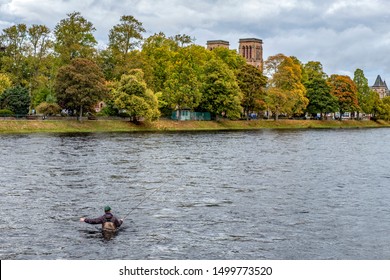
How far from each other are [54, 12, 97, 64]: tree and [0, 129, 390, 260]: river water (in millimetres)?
66054

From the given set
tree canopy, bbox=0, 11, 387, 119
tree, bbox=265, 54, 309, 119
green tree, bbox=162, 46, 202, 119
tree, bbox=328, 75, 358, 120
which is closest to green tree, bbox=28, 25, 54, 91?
tree canopy, bbox=0, 11, 387, 119

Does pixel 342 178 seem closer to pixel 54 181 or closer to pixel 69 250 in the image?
pixel 54 181

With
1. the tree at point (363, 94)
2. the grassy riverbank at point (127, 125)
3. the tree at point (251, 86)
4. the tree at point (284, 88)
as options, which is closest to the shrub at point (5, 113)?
the grassy riverbank at point (127, 125)

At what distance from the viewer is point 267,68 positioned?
533 ft

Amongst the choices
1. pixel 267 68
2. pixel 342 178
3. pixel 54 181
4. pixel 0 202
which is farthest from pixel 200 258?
pixel 267 68

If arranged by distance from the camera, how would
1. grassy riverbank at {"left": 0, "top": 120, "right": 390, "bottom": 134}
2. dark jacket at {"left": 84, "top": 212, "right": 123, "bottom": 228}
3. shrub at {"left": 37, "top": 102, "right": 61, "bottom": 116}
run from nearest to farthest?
dark jacket at {"left": 84, "top": 212, "right": 123, "bottom": 228}, grassy riverbank at {"left": 0, "top": 120, "right": 390, "bottom": 134}, shrub at {"left": 37, "top": 102, "right": 61, "bottom": 116}

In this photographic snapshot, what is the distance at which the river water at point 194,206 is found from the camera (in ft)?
77.2

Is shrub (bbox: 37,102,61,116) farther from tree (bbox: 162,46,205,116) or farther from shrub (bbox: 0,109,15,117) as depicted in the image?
tree (bbox: 162,46,205,116)

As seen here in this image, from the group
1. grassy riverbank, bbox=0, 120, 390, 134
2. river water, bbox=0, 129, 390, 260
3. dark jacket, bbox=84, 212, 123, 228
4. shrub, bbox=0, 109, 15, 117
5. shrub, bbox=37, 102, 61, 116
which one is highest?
shrub, bbox=37, 102, 61, 116

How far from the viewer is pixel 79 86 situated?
10906 centimetres

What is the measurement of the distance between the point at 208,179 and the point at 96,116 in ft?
259

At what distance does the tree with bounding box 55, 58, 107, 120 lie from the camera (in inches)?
4250

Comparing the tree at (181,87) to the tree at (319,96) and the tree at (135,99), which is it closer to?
the tree at (135,99)

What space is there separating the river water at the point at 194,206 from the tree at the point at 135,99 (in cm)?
5294
